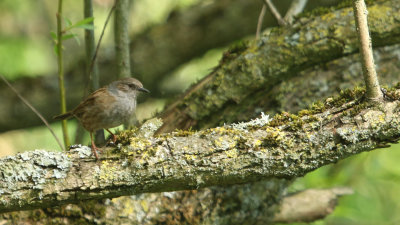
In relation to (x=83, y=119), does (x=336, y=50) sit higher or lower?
higher

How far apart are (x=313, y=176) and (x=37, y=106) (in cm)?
353

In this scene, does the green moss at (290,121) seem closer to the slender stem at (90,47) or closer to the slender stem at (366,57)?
the slender stem at (366,57)

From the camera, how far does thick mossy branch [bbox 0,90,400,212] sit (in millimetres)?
2641

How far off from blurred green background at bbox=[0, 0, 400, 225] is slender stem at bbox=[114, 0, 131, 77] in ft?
1.86

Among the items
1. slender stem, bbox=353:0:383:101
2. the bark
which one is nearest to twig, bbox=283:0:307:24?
the bark

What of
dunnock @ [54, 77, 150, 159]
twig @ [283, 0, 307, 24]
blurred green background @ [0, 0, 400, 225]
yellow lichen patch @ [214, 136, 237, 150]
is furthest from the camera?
blurred green background @ [0, 0, 400, 225]

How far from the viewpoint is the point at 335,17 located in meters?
4.13

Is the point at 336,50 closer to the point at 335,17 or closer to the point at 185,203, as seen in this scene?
the point at 335,17

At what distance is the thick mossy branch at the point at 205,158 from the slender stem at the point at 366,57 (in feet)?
0.28

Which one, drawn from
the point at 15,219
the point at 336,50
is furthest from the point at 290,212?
the point at 15,219

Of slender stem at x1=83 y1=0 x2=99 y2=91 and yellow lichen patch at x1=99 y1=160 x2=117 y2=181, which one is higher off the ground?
slender stem at x1=83 y1=0 x2=99 y2=91

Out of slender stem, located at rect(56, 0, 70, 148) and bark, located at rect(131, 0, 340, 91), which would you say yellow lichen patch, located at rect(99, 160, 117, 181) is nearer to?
slender stem, located at rect(56, 0, 70, 148)

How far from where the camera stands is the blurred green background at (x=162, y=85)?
4.86m

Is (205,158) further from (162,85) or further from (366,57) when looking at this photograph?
(162,85)
